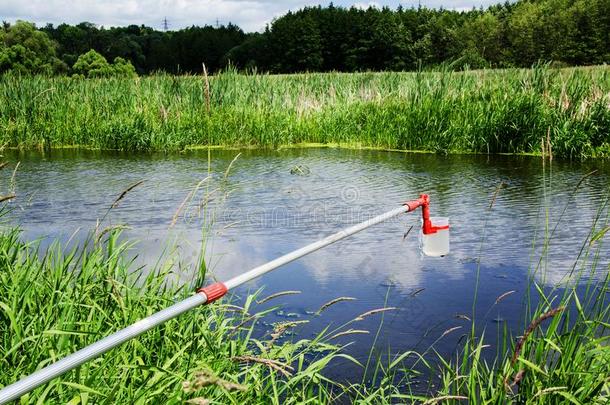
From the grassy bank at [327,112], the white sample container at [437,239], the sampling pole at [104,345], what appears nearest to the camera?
the sampling pole at [104,345]

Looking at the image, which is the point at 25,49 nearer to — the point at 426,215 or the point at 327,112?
the point at 327,112

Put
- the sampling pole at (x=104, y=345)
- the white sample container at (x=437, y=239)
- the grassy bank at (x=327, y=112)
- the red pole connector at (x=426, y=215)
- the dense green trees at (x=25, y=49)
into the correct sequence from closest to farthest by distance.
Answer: the sampling pole at (x=104, y=345) < the red pole connector at (x=426, y=215) < the white sample container at (x=437, y=239) < the grassy bank at (x=327, y=112) < the dense green trees at (x=25, y=49)

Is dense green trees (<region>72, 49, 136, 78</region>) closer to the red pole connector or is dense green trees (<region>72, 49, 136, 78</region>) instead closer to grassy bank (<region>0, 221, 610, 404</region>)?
the red pole connector

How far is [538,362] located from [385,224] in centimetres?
351

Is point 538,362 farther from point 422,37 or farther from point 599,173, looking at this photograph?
point 422,37

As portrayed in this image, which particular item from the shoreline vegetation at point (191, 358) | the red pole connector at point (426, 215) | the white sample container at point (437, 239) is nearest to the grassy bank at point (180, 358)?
the shoreline vegetation at point (191, 358)

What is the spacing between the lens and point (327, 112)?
41.0 feet

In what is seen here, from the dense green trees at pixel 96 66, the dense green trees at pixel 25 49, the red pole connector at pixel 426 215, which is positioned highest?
the dense green trees at pixel 25 49

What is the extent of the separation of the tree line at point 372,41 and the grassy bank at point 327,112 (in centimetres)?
3532

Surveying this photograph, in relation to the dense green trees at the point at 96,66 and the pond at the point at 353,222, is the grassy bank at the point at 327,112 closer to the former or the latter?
the pond at the point at 353,222

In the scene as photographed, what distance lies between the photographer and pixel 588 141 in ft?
32.3

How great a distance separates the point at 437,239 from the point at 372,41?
63780mm

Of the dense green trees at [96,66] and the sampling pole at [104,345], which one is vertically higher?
the dense green trees at [96,66]

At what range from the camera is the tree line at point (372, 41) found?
→ 52969 mm
